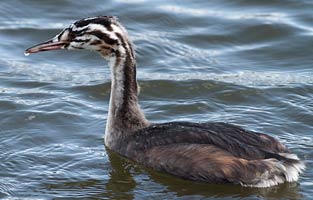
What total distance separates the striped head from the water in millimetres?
1227

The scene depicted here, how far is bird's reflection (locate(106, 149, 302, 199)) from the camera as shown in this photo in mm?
11195

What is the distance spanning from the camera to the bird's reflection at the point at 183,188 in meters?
11.2

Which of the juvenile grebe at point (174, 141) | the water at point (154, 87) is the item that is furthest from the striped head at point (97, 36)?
the water at point (154, 87)

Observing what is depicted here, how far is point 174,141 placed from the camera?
37.6 feet

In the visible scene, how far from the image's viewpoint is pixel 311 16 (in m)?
18.1

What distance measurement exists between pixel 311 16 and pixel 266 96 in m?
4.32

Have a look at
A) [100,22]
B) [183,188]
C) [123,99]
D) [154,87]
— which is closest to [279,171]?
[183,188]

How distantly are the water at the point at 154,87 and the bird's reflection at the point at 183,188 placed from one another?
1 cm

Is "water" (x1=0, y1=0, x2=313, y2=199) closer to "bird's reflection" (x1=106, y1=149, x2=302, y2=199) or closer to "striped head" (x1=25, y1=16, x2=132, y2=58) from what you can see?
"bird's reflection" (x1=106, y1=149, x2=302, y2=199)

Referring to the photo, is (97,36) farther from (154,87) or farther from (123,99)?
(154,87)

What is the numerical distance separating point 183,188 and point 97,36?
2.14 m

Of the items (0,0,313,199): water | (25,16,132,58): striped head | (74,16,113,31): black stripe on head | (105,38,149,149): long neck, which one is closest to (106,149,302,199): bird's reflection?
(0,0,313,199): water

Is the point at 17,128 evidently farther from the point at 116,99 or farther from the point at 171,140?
the point at 171,140

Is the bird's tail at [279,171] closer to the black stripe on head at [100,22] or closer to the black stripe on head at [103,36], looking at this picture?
the black stripe on head at [103,36]
